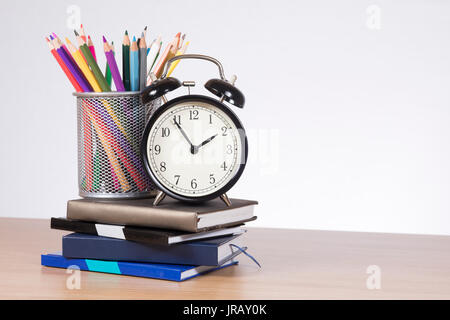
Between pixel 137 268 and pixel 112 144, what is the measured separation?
24 centimetres

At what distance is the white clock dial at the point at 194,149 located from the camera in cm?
106

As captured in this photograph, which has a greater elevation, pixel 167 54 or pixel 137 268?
Result: pixel 167 54

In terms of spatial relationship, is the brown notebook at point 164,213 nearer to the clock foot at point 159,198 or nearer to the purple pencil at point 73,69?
the clock foot at point 159,198

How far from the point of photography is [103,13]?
2.91 metres

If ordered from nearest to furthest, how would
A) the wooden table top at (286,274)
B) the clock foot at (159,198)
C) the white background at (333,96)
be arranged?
1. the wooden table top at (286,274)
2. the clock foot at (159,198)
3. the white background at (333,96)

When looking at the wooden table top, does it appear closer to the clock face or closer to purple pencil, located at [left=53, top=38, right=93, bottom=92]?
the clock face

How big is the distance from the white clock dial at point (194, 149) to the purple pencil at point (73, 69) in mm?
163

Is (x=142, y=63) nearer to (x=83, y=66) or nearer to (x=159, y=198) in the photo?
(x=83, y=66)

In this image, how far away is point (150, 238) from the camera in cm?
99

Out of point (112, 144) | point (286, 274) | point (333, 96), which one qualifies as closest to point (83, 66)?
point (112, 144)

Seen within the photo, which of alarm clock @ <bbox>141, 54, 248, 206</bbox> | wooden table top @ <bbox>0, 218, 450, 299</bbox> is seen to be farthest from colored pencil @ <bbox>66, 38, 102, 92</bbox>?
wooden table top @ <bbox>0, 218, 450, 299</bbox>

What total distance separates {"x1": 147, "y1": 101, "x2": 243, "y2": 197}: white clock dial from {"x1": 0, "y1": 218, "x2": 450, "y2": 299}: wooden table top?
159 millimetres

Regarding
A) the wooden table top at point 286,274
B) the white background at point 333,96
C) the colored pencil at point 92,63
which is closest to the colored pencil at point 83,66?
the colored pencil at point 92,63

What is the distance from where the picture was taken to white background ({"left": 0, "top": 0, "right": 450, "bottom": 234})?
9.06ft
